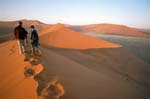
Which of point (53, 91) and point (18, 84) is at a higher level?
point (53, 91)

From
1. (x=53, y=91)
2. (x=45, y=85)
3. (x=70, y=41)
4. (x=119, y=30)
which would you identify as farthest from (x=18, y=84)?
(x=119, y=30)

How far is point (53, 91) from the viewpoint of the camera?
241 inches

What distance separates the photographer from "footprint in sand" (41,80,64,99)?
5.87 meters

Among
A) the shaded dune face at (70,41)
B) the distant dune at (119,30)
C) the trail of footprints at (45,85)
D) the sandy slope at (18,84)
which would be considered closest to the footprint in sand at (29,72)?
the trail of footprints at (45,85)

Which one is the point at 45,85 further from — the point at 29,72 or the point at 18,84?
the point at 29,72

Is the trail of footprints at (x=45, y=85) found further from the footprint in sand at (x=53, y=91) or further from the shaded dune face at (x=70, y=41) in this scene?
the shaded dune face at (x=70, y=41)

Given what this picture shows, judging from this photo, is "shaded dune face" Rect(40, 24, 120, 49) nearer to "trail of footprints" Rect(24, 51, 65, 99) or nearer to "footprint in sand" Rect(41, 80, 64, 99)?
"trail of footprints" Rect(24, 51, 65, 99)

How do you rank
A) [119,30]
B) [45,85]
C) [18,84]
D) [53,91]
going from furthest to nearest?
[119,30], [18,84], [45,85], [53,91]

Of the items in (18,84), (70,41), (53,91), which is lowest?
(70,41)

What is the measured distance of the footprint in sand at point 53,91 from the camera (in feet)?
19.3

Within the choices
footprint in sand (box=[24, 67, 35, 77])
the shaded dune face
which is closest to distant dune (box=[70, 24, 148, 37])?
the shaded dune face

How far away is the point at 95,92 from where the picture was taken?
7266mm

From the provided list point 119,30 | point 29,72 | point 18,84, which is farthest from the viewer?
point 119,30

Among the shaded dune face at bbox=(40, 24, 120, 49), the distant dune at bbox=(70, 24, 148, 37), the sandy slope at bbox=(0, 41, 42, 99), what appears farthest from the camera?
the distant dune at bbox=(70, 24, 148, 37)
